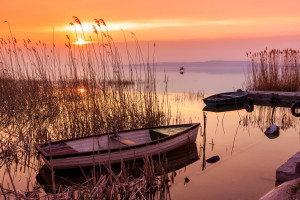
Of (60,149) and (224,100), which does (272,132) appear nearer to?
(224,100)

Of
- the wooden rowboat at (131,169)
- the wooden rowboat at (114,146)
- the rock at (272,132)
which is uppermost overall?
the wooden rowboat at (114,146)

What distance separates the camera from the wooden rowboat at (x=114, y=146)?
19.0ft

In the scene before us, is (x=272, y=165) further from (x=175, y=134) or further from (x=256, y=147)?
(x=175, y=134)

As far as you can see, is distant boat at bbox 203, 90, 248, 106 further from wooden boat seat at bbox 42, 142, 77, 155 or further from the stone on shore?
wooden boat seat at bbox 42, 142, 77, 155

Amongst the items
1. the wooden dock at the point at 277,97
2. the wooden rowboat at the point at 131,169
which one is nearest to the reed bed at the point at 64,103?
the wooden rowboat at the point at 131,169

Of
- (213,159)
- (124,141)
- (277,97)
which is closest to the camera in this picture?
(124,141)

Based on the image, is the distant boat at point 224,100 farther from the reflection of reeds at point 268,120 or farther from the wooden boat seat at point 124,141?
the wooden boat seat at point 124,141

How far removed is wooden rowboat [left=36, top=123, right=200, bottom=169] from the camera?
5781 millimetres

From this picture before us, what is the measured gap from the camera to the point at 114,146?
7012 mm

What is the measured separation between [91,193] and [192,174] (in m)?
2.99

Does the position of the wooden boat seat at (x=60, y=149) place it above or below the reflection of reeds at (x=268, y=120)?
above

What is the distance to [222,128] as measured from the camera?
10094 millimetres

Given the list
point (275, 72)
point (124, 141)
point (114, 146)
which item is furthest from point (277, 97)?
point (124, 141)

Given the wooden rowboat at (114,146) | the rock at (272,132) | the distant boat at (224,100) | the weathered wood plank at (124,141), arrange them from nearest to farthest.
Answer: the wooden rowboat at (114,146) → the weathered wood plank at (124,141) → the rock at (272,132) → the distant boat at (224,100)
